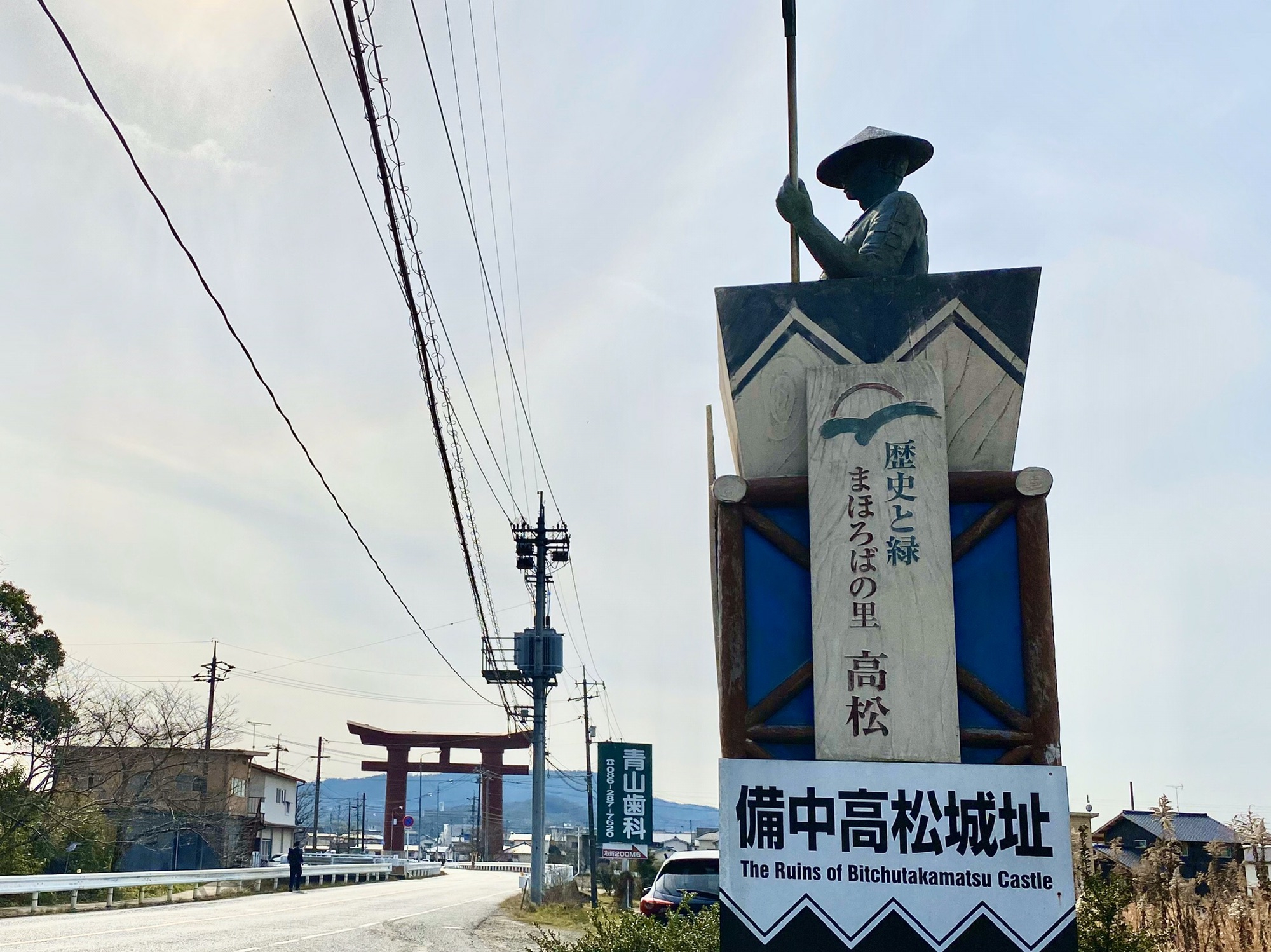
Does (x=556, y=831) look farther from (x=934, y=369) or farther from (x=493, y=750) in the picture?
(x=934, y=369)

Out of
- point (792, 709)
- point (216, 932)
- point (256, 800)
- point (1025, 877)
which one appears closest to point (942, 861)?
point (1025, 877)

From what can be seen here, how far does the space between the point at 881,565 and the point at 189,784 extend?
5069 centimetres

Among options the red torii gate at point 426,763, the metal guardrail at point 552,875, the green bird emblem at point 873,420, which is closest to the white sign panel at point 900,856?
the green bird emblem at point 873,420

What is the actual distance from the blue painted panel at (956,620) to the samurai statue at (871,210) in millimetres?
1111

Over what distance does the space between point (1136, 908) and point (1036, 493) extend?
4388 millimetres

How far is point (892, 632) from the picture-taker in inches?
151

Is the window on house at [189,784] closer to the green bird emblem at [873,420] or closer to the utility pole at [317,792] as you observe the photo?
the utility pole at [317,792]

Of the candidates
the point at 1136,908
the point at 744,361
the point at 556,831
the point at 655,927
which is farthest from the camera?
the point at 556,831

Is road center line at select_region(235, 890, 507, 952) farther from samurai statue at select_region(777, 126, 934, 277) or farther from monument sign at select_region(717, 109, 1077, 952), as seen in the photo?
samurai statue at select_region(777, 126, 934, 277)

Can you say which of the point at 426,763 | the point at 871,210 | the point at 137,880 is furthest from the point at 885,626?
the point at 426,763

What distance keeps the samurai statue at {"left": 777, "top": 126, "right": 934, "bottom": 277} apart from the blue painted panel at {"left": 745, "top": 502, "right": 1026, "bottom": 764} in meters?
1.11

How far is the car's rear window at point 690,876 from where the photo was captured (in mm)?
13789

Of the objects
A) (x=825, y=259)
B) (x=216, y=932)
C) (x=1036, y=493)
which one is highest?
(x=825, y=259)

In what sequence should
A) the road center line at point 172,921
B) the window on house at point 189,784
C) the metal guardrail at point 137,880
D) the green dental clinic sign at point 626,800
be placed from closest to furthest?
1. the road center line at point 172,921
2. the metal guardrail at point 137,880
3. the green dental clinic sign at point 626,800
4. the window on house at point 189,784
